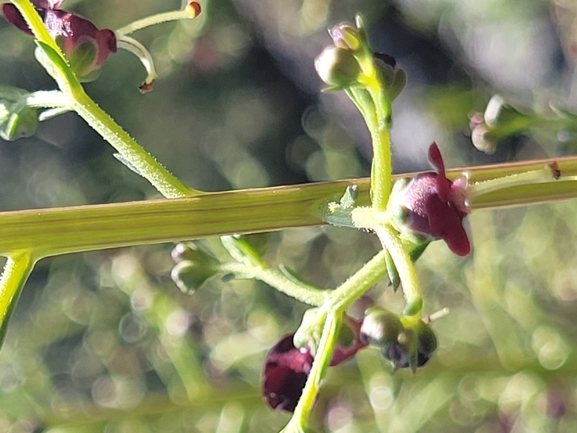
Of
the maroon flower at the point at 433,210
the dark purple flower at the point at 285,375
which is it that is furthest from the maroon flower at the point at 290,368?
the maroon flower at the point at 433,210

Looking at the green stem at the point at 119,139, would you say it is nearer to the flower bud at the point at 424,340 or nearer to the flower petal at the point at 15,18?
the flower petal at the point at 15,18

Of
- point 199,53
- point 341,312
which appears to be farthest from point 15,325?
point 341,312

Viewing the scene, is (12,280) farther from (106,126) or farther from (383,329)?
(383,329)

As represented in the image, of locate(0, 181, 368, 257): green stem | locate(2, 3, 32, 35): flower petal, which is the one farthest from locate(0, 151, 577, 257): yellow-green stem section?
locate(2, 3, 32, 35): flower petal

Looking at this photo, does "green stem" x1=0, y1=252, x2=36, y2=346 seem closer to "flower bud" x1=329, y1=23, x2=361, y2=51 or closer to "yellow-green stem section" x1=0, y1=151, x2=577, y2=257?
"yellow-green stem section" x1=0, y1=151, x2=577, y2=257

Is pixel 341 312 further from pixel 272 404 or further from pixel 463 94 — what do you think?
pixel 463 94
